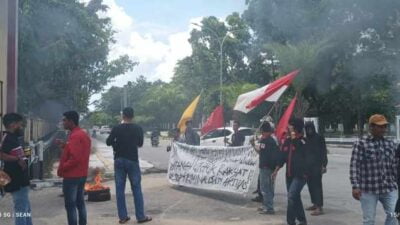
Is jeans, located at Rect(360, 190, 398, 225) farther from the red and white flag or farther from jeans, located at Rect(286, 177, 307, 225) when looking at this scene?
the red and white flag

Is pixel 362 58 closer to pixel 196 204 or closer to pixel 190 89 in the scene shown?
pixel 196 204

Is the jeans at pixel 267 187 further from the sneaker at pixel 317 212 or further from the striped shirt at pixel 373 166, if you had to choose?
the striped shirt at pixel 373 166

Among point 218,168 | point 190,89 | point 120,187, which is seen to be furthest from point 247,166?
point 190,89

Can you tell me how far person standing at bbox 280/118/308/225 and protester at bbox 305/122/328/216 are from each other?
0.14m

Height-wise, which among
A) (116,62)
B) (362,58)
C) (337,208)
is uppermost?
(116,62)

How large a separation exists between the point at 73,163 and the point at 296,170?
266cm

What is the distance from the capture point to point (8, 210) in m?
7.68

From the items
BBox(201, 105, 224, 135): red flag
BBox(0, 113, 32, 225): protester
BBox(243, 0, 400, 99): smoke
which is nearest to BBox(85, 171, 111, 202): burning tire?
BBox(0, 113, 32, 225): protester

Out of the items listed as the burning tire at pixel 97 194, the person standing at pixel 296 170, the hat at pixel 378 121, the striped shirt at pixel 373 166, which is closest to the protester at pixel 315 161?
the person standing at pixel 296 170

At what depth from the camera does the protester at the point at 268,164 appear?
23.8 ft

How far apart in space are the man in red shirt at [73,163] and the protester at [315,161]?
2762 mm

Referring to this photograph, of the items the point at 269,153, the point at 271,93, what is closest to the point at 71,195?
the point at 269,153

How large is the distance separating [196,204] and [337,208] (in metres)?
2.22

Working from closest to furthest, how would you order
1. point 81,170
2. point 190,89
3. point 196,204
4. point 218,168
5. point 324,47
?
point 81,170
point 196,204
point 218,168
point 324,47
point 190,89
